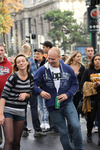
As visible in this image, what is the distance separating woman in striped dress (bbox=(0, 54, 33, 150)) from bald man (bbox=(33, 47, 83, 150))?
0.29 m

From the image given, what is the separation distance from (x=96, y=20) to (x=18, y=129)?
24.4 feet

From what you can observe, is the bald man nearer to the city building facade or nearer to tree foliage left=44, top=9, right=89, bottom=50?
tree foliage left=44, top=9, right=89, bottom=50

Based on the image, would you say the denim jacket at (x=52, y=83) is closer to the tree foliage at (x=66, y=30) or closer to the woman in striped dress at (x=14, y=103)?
the woman in striped dress at (x=14, y=103)

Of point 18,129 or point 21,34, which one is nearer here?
point 18,129

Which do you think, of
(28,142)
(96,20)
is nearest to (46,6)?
(96,20)

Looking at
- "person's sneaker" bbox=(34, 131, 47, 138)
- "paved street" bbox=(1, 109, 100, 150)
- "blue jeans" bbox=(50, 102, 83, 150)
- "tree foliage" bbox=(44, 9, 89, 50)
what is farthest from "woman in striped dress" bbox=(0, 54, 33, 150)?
"tree foliage" bbox=(44, 9, 89, 50)

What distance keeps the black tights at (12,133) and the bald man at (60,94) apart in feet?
1.93

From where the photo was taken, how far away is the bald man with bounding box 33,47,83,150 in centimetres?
616

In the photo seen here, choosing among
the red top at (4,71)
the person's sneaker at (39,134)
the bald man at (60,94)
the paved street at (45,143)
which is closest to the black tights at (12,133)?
the bald man at (60,94)

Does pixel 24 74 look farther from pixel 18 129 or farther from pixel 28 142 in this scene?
pixel 28 142

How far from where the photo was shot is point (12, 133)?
19.3 feet

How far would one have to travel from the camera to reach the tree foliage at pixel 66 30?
60750 millimetres

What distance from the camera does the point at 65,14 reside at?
60.9 metres

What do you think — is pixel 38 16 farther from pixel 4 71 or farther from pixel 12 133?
pixel 12 133
